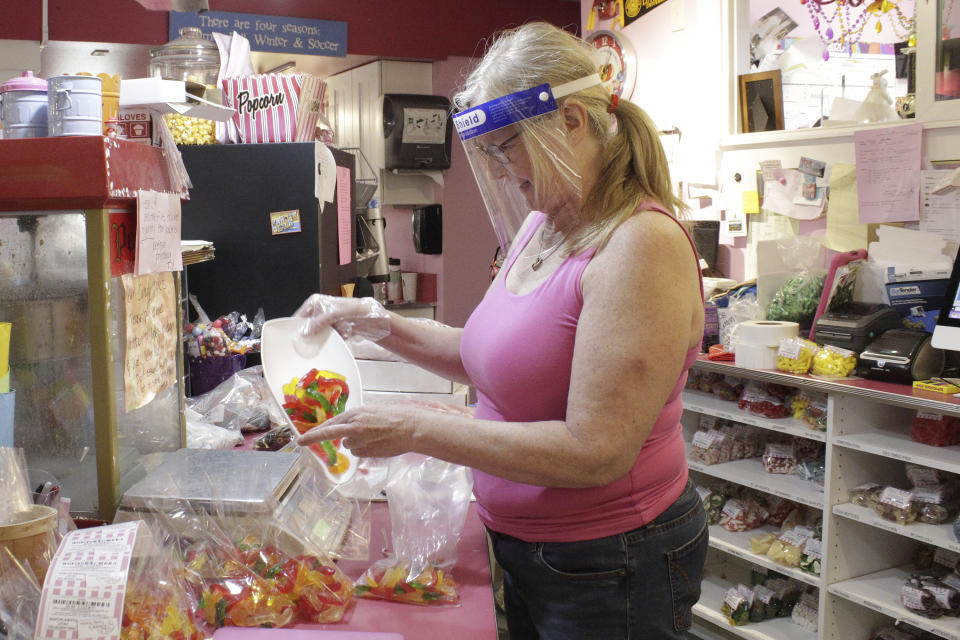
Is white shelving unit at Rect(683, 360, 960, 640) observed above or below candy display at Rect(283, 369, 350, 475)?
below

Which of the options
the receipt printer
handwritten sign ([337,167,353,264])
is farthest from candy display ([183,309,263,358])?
the receipt printer

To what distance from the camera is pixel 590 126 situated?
1.34 meters

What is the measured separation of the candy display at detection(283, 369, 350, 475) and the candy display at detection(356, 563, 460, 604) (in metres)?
0.31

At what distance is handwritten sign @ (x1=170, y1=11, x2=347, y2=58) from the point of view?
542 cm

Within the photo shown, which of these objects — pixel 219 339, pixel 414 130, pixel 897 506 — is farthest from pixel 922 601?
pixel 414 130

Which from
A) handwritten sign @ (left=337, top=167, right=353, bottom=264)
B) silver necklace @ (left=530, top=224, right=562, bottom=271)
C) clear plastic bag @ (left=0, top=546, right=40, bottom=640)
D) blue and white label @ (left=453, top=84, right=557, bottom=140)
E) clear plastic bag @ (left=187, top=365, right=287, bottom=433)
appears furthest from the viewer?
handwritten sign @ (left=337, top=167, right=353, bottom=264)

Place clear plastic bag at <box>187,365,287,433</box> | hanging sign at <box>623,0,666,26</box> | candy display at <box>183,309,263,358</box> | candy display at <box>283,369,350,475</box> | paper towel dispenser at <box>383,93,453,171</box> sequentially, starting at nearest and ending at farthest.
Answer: candy display at <box>283,369,350,475</box> < clear plastic bag at <box>187,365,287,433</box> < candy display at <box>183,309,263,358</box> < hanging sign at <box>623,0,666,26</box> < paper towel dispenser at <box>383,93,453,171</box>

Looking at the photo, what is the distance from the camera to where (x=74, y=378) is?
137cm

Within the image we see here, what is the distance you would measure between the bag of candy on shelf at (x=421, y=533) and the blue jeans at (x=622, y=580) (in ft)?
0.51

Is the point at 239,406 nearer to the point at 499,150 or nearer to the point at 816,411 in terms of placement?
the point at 499,150

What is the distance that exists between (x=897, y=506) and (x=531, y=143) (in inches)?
78.0

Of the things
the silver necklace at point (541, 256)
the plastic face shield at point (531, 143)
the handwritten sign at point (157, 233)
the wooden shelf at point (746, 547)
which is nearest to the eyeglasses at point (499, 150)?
the plastic face shield at point (531, 143)

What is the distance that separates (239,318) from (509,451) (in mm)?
1652

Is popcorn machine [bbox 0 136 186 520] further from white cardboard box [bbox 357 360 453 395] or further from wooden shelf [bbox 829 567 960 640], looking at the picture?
wooden shelf [bbox 829 567 960 640]
